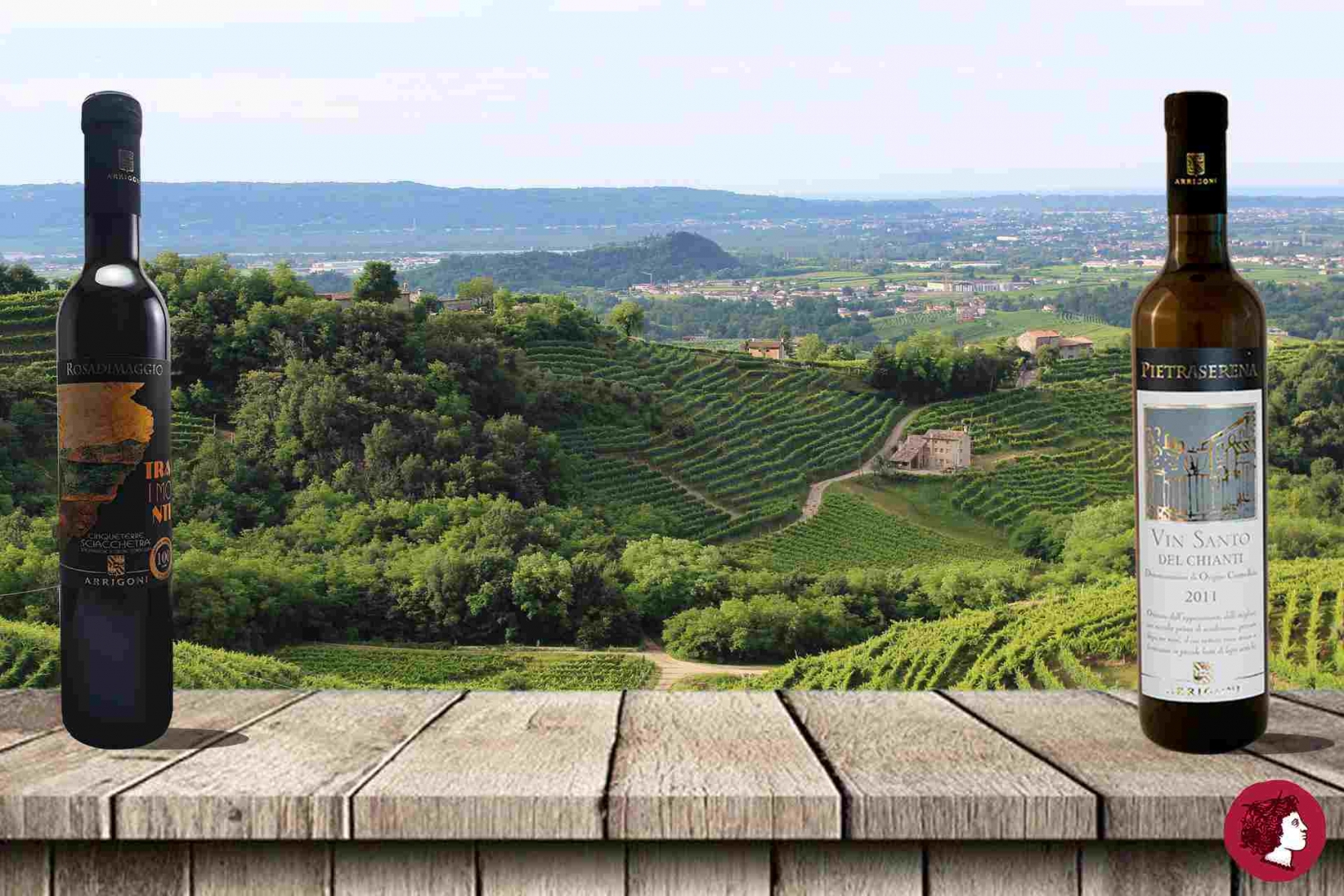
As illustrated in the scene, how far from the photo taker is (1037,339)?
66.5ft

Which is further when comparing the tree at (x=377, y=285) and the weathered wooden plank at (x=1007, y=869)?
the tree at (x=377, y=285)

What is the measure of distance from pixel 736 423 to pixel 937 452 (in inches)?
110

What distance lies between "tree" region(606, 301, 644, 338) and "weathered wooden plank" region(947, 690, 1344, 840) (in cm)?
1946

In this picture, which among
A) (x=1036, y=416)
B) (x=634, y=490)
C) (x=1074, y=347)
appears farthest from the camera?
(x=1074, y=347)

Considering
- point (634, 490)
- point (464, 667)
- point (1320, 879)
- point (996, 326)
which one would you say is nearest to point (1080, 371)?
point (996, 326)

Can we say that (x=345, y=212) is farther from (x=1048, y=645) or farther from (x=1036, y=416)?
(x=1048, y=645)

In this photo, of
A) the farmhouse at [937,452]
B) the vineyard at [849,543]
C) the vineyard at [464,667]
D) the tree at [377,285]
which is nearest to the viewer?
the vineyard at [464,667]

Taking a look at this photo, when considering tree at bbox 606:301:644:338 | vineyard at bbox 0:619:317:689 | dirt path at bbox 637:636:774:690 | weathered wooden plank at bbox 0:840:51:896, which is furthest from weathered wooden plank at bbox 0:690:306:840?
tree at bbox 606:301:644:338

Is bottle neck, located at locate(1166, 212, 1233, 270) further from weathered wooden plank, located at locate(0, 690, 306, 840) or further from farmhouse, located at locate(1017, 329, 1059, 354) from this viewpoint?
farmhouse, located at locate(1017, 329, 1059, 354)

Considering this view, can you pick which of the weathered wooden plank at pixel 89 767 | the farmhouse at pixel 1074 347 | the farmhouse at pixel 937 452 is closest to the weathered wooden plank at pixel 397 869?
→ the weathered wooden plank at pixel 89 767

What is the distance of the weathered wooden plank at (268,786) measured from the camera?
0.79m

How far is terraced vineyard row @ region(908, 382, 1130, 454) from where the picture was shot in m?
18.3

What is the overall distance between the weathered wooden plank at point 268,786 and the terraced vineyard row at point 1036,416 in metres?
17.7

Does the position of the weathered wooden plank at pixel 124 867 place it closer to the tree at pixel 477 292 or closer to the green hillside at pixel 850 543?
the green hillside at pixel 850 543
